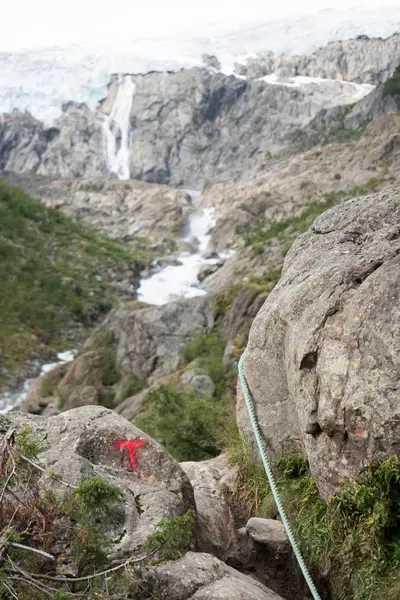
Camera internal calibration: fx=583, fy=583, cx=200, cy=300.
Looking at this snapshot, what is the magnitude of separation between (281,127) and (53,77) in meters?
75.7

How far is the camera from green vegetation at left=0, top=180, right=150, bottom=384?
54.5m

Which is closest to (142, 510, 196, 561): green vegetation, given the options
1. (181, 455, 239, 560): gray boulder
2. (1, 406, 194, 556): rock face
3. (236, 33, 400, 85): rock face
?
(1, 406, 194, 556): rock face

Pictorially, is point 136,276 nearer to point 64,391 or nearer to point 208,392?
point 64,391

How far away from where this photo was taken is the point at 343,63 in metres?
169

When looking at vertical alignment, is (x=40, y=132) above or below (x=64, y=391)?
above

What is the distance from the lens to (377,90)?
108m

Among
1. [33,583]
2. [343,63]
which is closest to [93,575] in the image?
[33,583]

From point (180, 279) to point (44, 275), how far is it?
18.4 m

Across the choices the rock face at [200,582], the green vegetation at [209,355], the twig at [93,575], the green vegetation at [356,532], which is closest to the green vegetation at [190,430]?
the green vegetation at [356,532]

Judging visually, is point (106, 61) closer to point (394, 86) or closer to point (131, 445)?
point (394, 86)

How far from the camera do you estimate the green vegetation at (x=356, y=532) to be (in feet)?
16.7

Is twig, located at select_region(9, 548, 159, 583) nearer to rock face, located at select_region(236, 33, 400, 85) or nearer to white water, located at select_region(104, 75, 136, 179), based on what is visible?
white water, located at select_region(104, 75, 136, 179)

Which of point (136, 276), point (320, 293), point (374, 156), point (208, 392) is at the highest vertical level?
point (320, 293)

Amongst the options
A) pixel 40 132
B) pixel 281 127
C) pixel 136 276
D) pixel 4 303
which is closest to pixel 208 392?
pixel 4 303
